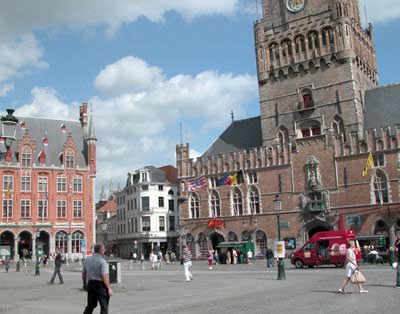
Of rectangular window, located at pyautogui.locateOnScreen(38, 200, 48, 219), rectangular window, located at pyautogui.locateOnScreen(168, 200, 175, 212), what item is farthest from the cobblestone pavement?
rectangular window, located at pyautogui.locateOnScreen(168, 200, 175, 212)

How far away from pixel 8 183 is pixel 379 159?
138 feet

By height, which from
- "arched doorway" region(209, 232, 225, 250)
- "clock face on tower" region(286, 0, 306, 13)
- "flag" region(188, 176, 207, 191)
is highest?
"clock face on tower" region(286, 0, 306, 13)

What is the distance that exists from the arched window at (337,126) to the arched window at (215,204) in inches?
593

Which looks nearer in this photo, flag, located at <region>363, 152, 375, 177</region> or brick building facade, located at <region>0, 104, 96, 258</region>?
flag, located at <region>363, 152, 375, 177</region>

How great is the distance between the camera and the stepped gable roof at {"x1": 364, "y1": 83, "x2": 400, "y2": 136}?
48281 mm

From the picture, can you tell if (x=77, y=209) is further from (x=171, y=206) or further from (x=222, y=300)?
(x=222, y=300)

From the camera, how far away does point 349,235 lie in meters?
32.7

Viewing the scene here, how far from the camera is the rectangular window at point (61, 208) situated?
6222cm

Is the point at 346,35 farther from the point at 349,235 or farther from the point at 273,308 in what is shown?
the point at 273,308

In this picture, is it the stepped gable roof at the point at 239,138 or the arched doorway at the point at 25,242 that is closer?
the stepped gable roof at the point at 239,138

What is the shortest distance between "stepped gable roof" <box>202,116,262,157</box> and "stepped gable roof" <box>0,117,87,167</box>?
17873mm

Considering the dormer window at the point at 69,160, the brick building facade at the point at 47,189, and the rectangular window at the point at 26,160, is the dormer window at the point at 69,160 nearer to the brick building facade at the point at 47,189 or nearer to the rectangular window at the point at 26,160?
the brick building facade at the point at 47,189

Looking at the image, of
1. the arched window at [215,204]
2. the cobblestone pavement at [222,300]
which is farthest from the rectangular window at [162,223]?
the cobblestone pavement at [222,300]

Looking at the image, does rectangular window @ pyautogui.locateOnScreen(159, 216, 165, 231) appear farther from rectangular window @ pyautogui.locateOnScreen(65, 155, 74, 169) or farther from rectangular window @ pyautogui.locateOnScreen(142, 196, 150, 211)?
rectangular window @ pyautogui.locateOnScreen(65, 155, 74, 169)
